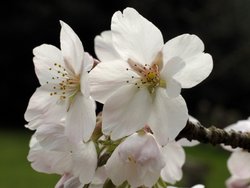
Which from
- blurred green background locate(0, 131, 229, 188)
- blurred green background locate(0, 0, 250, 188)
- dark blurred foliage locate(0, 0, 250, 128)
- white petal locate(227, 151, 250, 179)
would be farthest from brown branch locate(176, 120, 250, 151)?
dark blurred foliage locate(0, 0, 250, 128)

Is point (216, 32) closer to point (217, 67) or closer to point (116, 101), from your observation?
point (217, 67)

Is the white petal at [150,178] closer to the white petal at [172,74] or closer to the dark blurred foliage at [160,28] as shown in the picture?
the white petal at [172,74]

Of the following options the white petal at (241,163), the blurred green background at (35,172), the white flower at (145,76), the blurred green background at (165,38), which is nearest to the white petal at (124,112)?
the white flower at (145,76)

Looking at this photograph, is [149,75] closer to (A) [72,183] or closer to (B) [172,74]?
(B) [172,74]

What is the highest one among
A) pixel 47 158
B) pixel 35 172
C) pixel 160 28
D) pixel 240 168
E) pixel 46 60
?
pixel 46 60

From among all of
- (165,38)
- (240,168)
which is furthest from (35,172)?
(240,168)

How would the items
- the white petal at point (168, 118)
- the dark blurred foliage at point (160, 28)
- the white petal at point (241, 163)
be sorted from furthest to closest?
1. the dark blurred foliage at point (160, 28)
2. the white petal at point (241, 163)
3. the white petal at point (168, 118)

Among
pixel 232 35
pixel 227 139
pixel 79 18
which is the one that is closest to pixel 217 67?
pixel 232 35
